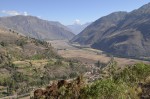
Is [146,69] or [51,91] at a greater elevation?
[146,69]

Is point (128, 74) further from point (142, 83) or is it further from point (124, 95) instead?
point (124, 95)

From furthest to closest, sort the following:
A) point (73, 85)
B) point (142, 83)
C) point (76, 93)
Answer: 1. point (73, 85)
2. point (76, 93)
3. point (142, 83)

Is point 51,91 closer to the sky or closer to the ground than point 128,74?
closer to the ground

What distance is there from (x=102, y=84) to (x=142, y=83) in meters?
16.8

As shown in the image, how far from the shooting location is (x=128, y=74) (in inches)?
3772

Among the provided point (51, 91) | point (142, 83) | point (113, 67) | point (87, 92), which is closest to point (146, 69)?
point (142, 83)

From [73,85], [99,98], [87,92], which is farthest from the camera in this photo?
[73,85]

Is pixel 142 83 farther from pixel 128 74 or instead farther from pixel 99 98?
pixel 99 98

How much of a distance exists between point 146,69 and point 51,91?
3546 cm

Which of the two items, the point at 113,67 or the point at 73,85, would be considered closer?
the point at 73,85

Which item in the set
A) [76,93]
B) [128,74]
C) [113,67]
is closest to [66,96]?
[76,93]

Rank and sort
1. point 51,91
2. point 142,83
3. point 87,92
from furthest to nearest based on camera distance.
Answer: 1. point 51,91
2. point 142,83
3. point 87,92

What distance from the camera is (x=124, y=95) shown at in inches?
2709

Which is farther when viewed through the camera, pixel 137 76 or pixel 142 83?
pixel 137 76
